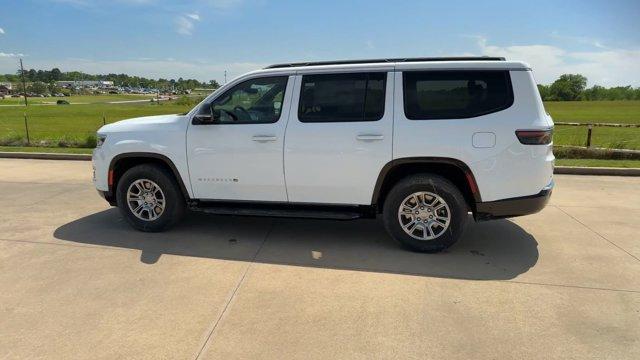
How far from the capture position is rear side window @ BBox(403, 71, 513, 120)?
14.1ft

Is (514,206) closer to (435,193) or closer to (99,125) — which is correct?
(435,193)

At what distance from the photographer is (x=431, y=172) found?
464 cm

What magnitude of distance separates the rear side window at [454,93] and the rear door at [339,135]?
23cm

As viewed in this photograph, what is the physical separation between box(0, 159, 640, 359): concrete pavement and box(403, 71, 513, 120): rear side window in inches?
57.4

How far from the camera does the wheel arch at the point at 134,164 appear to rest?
5.14 metres

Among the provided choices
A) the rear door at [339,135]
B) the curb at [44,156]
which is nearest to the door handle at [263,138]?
the rear door at [339,135]

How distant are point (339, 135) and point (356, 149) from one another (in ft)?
0.74

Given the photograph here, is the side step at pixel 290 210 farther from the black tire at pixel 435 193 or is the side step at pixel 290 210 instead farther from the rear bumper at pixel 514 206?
the rear bumper at pixel 514 206

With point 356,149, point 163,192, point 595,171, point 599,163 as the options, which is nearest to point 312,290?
point 356,149

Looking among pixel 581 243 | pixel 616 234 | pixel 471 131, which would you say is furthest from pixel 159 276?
pixel 616 234

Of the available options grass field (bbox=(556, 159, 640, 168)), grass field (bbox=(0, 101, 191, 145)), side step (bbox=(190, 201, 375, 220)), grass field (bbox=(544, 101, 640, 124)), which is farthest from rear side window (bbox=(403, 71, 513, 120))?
grass field (bbox=(544, 101, 640, 124))

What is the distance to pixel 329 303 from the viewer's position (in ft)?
11.8

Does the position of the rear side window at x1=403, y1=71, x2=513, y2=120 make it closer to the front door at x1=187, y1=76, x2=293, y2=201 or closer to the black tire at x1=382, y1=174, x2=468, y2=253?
the black tire at x1=382, y1=174, x2=468, y2=253

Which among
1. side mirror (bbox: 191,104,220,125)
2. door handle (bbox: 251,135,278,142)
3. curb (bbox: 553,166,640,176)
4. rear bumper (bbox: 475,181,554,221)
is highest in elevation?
side mirror (bbox: 191,104,220,125)
